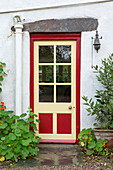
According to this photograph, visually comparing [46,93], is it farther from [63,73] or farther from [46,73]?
[63,73]

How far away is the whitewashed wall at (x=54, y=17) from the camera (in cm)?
451

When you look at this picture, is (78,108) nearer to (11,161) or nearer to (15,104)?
(15,104)

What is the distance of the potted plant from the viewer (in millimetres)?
4156

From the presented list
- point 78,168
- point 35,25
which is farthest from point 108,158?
point 35,25

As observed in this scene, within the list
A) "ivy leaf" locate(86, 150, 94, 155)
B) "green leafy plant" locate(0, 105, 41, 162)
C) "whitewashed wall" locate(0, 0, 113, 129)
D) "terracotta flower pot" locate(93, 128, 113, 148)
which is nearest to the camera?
"green leafy plant" locate(0, 105, 41, 162)

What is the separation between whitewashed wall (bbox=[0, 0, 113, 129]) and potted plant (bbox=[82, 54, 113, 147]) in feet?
0.76

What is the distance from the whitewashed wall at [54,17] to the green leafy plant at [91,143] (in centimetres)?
28

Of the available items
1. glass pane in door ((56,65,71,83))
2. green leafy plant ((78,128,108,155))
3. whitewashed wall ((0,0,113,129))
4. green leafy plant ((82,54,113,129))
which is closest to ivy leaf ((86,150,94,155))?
green leafy plant ((78,128,108,155))

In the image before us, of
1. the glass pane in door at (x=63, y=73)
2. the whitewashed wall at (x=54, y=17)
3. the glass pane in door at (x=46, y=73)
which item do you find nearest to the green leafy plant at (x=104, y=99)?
the whitewashed wall at (x=54, y=17)

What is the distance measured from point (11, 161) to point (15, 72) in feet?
5.82

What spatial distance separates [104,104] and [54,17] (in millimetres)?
2029

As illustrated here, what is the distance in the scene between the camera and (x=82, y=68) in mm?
4566

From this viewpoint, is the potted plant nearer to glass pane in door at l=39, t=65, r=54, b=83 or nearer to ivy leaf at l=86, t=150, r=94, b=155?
ivy leaf at l=86, t=150, r=94, b=155

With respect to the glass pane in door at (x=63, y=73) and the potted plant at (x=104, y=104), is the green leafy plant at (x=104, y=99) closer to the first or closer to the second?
the potted plant at (x=104, y=104)
